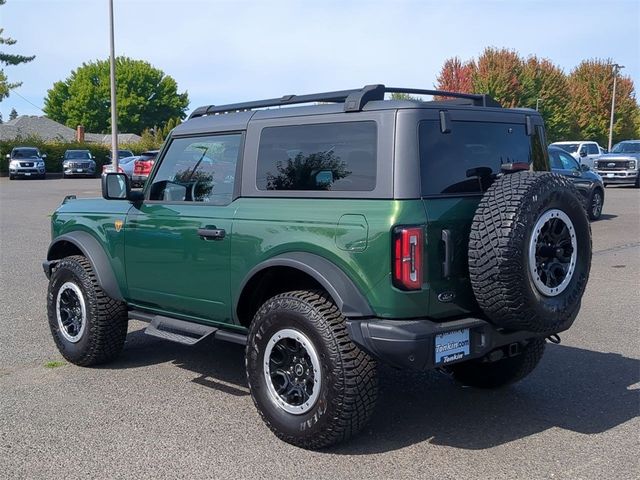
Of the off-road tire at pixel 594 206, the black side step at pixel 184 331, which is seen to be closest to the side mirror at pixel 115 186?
the black side step at pixel 184 331

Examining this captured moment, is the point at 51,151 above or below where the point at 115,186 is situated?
above

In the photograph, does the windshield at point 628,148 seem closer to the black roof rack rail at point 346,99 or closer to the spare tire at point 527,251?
the black roof rack rail at point 346,99

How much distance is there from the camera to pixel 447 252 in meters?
4.01

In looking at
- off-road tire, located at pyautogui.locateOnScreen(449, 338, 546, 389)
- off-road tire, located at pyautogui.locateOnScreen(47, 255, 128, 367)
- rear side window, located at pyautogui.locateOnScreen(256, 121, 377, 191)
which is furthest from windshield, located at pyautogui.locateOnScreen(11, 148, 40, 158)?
off-road tire, located at pyautogui.locateOnScreen(449, 338, 546, 389)

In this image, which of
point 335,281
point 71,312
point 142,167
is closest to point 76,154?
point 142,167

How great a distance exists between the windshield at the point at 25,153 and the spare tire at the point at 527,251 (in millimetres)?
39349

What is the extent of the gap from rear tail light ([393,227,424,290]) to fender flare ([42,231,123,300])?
2.63m

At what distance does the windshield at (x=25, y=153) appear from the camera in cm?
3938

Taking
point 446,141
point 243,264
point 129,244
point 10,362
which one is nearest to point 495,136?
point 446,141

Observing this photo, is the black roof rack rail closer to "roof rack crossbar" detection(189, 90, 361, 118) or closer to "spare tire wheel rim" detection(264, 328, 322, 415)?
"roof rack crossbar" detection(189, 90, 361, 118)

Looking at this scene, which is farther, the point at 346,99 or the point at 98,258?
the point at 98,258

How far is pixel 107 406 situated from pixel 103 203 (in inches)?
69.2

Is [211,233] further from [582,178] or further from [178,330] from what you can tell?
[582,178]

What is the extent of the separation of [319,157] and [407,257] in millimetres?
978
